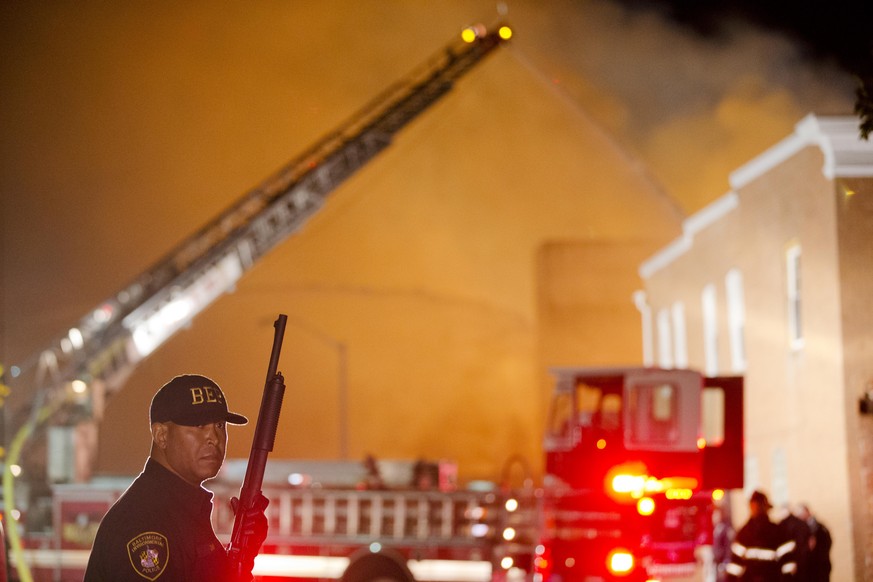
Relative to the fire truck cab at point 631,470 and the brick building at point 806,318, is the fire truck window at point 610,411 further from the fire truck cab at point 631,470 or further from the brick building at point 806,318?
the brick building at point 806,318

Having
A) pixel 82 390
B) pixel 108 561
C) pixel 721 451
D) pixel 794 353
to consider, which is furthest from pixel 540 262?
pixel 108 561

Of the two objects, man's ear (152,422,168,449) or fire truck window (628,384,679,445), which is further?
fire truck window (628,384,679,445)

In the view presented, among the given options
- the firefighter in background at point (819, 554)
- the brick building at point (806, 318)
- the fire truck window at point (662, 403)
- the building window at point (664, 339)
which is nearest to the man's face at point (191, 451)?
the fire truck window at point (662, 403)

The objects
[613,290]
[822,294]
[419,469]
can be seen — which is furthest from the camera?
[613,290]

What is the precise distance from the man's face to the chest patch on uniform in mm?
315

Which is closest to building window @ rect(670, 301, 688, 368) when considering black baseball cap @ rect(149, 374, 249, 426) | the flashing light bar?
the flashing light bar

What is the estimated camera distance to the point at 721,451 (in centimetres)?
1304

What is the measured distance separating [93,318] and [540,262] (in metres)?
25.4

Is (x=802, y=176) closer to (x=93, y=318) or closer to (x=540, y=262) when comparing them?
(x=93, y=318)

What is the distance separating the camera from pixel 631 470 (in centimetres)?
1218

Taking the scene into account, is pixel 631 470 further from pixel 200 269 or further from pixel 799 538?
pixel 200 269

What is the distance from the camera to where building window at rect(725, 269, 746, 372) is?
22.6 meters

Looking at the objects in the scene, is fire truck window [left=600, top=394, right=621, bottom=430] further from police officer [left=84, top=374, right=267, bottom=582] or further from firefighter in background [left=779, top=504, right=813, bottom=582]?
police officer [left=84, top=374, right=267, bottom=582]

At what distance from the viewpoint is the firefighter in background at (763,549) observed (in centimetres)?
1206
